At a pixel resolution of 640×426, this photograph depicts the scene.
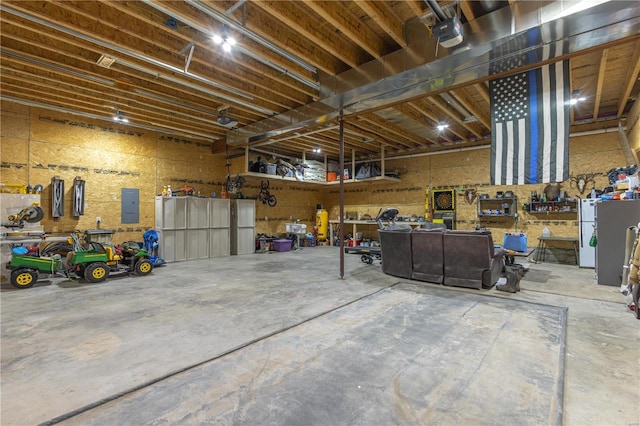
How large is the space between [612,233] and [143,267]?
874 centimetres

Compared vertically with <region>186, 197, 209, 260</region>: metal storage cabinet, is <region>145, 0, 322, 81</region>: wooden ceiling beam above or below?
above

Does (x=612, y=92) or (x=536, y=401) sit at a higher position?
(x=612, y=92)

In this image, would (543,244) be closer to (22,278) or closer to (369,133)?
(369,133)

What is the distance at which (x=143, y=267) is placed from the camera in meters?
6.05

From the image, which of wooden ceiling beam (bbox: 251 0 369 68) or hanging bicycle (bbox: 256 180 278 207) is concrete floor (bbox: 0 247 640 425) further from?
hanging bicycle (bbox: 256 180 278 207)

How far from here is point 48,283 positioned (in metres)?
5.30

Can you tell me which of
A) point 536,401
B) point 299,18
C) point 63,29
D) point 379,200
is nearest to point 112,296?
point 63,29

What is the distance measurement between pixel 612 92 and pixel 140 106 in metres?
9.74

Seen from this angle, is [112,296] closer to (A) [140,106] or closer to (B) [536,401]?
(A) [140,106]

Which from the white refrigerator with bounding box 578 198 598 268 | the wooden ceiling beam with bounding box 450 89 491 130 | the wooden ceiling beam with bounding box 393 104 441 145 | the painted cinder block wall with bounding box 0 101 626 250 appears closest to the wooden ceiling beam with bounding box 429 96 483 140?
the wooden ceiling beam with bounding box 450 89 491 130

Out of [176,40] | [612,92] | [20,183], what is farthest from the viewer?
[20,183]

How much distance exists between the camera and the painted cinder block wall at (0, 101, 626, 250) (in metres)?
6.37

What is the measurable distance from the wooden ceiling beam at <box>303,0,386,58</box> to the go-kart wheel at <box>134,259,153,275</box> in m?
5.62

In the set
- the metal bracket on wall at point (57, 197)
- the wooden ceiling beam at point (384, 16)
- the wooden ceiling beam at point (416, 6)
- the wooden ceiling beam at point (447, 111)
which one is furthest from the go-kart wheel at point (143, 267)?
the wooden ceiling beam at point (447, 111)
